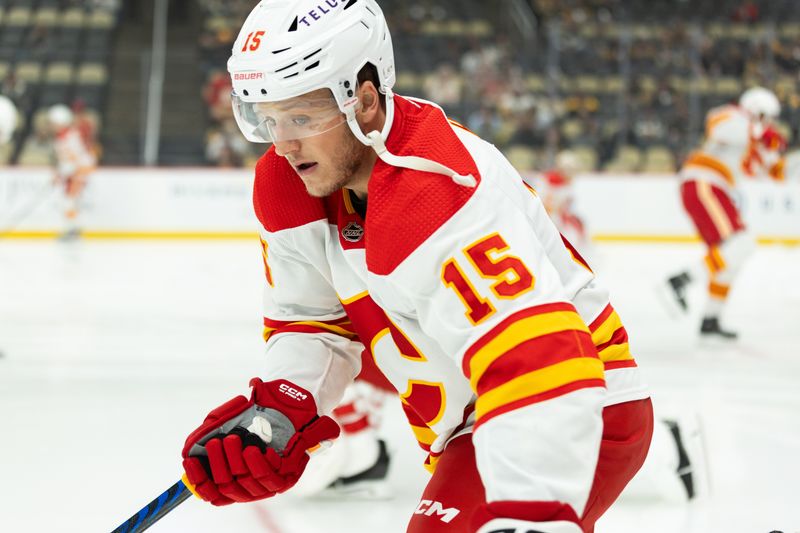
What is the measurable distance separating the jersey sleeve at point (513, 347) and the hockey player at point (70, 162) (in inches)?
358

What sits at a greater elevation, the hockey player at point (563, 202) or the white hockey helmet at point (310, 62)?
the white hockey helmet at point (310, 62)

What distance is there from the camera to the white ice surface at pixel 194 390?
3.00 metres

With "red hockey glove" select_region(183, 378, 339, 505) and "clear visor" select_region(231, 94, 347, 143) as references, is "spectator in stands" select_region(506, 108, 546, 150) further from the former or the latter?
"clear visor" select_region(231, 94, 347, 143)

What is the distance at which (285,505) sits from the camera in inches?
120

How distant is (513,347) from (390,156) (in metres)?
0.33

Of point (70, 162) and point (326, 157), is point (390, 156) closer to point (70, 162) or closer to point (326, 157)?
point (326, 157)

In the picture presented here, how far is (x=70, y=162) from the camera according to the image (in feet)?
33.2

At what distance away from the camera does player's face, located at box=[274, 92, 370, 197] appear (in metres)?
1.58

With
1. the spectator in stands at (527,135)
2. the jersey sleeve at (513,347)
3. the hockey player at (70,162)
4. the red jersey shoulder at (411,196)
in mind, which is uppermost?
the red jersey shoulder at (411,196)

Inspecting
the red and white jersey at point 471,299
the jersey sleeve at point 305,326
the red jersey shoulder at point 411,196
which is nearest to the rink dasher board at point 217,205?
the jersey sleeve at point 305,326

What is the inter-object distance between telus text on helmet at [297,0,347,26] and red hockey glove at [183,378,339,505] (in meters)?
0.68

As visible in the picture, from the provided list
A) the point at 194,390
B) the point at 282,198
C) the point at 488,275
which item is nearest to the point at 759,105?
the point at 194,390

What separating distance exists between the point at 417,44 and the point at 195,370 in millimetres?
9019

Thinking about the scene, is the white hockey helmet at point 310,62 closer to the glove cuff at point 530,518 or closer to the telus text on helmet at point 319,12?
the telus text on helmet at point 319,12
